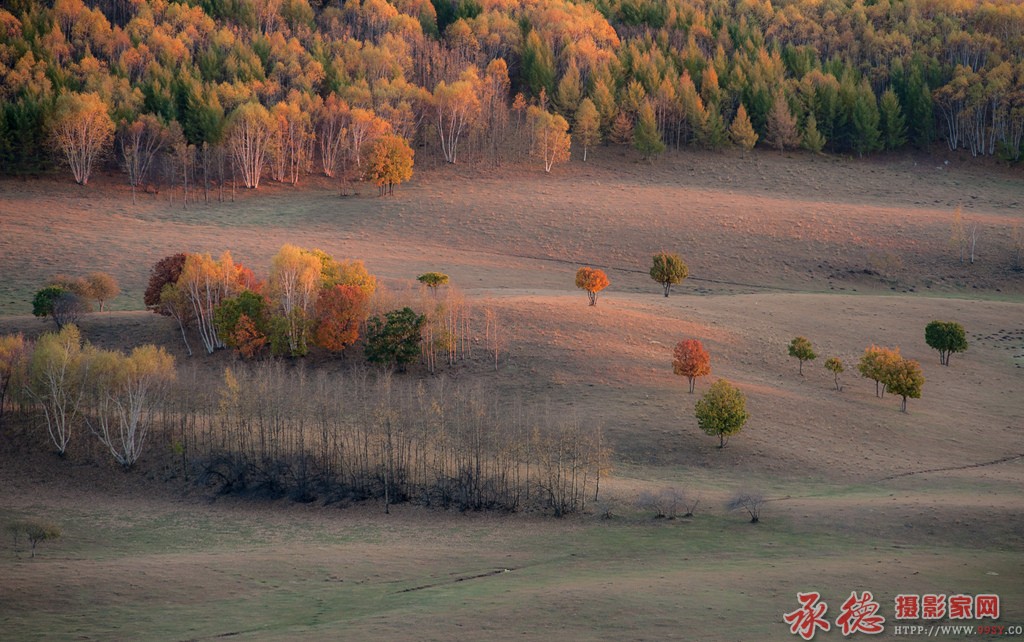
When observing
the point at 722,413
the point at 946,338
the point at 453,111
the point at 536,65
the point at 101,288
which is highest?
the point at 536,65

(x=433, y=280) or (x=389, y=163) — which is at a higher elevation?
(x=389, y=163)

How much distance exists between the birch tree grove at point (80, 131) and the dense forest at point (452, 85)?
248 mm

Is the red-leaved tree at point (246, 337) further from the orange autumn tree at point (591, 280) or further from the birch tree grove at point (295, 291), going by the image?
the orange autumn tree at point (591, 280)

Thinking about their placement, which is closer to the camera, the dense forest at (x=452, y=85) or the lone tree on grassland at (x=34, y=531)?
the lone tree on grassland at (x=34, y=531)

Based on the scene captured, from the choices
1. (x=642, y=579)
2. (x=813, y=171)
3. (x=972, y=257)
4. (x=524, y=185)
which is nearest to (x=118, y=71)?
(x=524, y=185)

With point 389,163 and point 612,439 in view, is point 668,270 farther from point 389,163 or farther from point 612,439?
point 389,163

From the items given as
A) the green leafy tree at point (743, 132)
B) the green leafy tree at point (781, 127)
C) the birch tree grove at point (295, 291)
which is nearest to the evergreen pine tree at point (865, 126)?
the green leafy tree at point (781, 127)

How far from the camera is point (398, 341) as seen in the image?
76.9 metres

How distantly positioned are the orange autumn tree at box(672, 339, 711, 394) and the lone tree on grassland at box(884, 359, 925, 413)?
12.0m

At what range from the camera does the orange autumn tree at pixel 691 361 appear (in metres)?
71.5

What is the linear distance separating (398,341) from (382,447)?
17.7m

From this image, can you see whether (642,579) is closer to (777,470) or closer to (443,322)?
(777,470)

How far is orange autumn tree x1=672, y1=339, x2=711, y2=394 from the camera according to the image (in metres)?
71.5

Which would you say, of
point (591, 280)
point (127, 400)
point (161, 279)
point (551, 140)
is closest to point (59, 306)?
point (161, 279)
